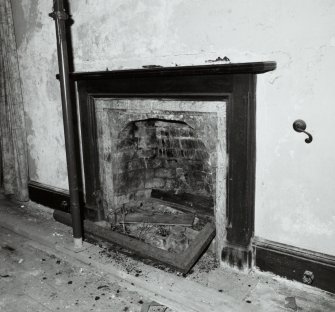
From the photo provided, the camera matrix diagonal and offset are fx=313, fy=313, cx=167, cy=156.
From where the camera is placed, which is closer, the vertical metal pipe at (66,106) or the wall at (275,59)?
the wall at (275,59)

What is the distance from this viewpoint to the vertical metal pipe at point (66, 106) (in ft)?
9.17

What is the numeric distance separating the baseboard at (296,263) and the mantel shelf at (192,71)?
1398 millimetres

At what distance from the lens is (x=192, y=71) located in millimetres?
2553

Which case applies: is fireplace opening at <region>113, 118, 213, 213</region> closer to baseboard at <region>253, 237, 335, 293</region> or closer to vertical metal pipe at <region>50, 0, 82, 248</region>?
vertical metal pipe at <region>50, 0, 82, 248</region>

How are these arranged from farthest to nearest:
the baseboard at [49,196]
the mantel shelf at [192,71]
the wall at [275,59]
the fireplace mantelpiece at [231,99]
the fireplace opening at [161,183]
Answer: the baseboard at [49,196]
the fireplace opening at [161,183]
the fireplace mantelpiece at [231,99]
the mantel shelf at [192,71]
the wall at [275,59]

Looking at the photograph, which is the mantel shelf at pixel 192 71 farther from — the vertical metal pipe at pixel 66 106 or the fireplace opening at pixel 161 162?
the fireplace opening at pixel 161 162

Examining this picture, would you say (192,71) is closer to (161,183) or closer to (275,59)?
(275,59)

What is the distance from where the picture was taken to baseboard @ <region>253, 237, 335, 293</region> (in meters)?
2.37

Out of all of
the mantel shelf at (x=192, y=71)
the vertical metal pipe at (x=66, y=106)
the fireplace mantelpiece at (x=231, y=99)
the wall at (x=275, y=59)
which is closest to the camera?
the wall at (x=275, y=59)

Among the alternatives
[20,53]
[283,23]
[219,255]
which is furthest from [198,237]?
[20,53]

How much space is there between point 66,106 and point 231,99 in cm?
152

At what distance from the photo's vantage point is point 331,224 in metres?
2.32

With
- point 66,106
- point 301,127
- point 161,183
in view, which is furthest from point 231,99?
point 161,183

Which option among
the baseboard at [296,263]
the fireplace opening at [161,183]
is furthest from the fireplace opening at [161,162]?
the baseboard at [296,263]
